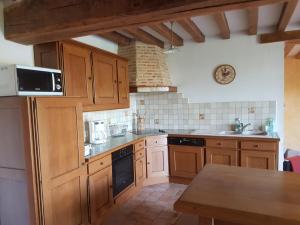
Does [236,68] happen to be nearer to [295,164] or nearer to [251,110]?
[251,110]

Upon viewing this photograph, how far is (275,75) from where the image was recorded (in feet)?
11.7

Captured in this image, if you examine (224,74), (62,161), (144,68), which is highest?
(144,68)

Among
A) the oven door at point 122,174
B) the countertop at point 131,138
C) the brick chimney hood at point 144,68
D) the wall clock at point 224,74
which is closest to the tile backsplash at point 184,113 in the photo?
the countertop at point 131,138

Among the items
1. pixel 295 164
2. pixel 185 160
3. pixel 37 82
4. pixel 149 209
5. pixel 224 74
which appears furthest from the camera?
pixel 224 74

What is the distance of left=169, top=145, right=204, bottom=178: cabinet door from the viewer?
11.7ft

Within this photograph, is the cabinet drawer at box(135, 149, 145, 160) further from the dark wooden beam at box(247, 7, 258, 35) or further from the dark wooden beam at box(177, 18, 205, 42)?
the dark wooden beam at box(247, 7, 258, 35)

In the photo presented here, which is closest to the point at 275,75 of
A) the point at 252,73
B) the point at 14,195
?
the point at 252,73

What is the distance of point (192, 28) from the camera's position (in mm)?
3215

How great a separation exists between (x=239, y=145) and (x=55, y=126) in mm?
2486

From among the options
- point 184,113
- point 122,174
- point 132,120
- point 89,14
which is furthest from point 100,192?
point 184,113

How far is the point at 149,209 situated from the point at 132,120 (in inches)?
70.1

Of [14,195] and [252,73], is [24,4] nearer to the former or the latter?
[14,195]

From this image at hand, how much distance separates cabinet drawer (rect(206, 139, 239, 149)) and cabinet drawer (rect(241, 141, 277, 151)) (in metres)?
0.11

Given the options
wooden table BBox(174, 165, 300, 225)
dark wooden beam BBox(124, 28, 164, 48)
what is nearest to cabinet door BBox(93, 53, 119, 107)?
dark wooden beam BBox(124, 28, 164, 48)
